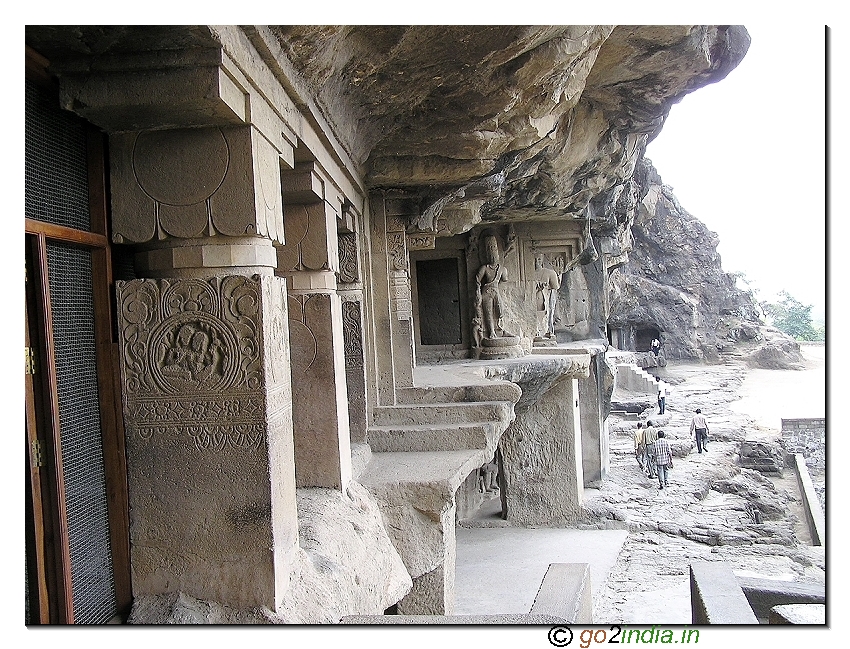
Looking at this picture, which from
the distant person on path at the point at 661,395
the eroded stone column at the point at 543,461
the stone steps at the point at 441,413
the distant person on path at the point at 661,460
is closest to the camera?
the stone steps at the point at 441,413

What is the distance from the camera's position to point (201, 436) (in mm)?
2994

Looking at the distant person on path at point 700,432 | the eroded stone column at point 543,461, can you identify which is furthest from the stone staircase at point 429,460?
the distant person on path at point 700,432

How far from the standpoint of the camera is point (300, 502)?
4.41 m

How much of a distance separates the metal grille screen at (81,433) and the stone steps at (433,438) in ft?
11.7

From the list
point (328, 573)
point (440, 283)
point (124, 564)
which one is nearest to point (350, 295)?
point (328, 573)

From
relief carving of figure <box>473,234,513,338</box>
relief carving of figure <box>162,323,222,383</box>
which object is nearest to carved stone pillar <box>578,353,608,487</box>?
relief carving of figure <box>473,234,513,338</box>

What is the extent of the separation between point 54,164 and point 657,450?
10.9 metres

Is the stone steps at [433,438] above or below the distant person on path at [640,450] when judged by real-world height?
above

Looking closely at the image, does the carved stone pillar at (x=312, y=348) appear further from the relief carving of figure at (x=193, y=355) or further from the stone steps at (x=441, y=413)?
the stone steps at (x=441, y=413)

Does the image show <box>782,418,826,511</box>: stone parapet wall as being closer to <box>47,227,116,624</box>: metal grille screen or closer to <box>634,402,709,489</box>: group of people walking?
<box>634,402,709,489</box>: group of people walking

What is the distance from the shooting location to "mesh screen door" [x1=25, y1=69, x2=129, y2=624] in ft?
8.59

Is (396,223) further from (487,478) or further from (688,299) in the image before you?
(688,299)

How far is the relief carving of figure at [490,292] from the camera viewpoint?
445 inches

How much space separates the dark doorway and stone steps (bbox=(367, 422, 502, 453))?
17.7ft
